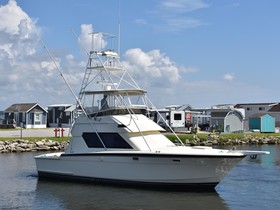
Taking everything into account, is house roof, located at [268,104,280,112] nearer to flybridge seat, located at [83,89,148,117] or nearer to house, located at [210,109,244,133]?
house, located at [210,109,244,133]

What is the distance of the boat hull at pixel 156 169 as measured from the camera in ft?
64.0

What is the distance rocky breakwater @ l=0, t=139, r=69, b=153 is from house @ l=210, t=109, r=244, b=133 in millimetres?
27827

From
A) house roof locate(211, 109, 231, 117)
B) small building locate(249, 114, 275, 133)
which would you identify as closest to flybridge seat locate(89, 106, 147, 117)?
house roof locate(211, 109, 231, 117)

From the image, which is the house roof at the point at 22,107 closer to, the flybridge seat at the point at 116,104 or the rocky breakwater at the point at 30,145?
the rocky breakwater at the point at 30,145

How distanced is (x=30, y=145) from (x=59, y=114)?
80.5 ft

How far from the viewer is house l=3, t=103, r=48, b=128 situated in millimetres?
60438

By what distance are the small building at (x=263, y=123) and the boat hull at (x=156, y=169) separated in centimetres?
4849

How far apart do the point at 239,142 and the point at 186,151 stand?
113ft

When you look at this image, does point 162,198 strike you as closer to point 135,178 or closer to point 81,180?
point 135,178

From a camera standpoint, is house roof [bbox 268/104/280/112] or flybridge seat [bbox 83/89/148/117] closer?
flybridge seat [bbox 83/89/148/117]

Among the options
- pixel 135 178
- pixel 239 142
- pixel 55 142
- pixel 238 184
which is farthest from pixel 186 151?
pixel 239 142

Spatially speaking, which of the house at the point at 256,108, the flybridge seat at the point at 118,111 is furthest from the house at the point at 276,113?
the flybridge seat at the point at 118,111

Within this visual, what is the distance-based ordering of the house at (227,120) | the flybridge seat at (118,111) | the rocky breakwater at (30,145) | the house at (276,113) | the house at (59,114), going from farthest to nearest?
the house at (276,113) → the house at (227,120) → the house at (59,114) → the rocky breakwater at (30,145) → the flybridge seat at (118,111)

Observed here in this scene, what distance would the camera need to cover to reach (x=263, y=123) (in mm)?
66812
